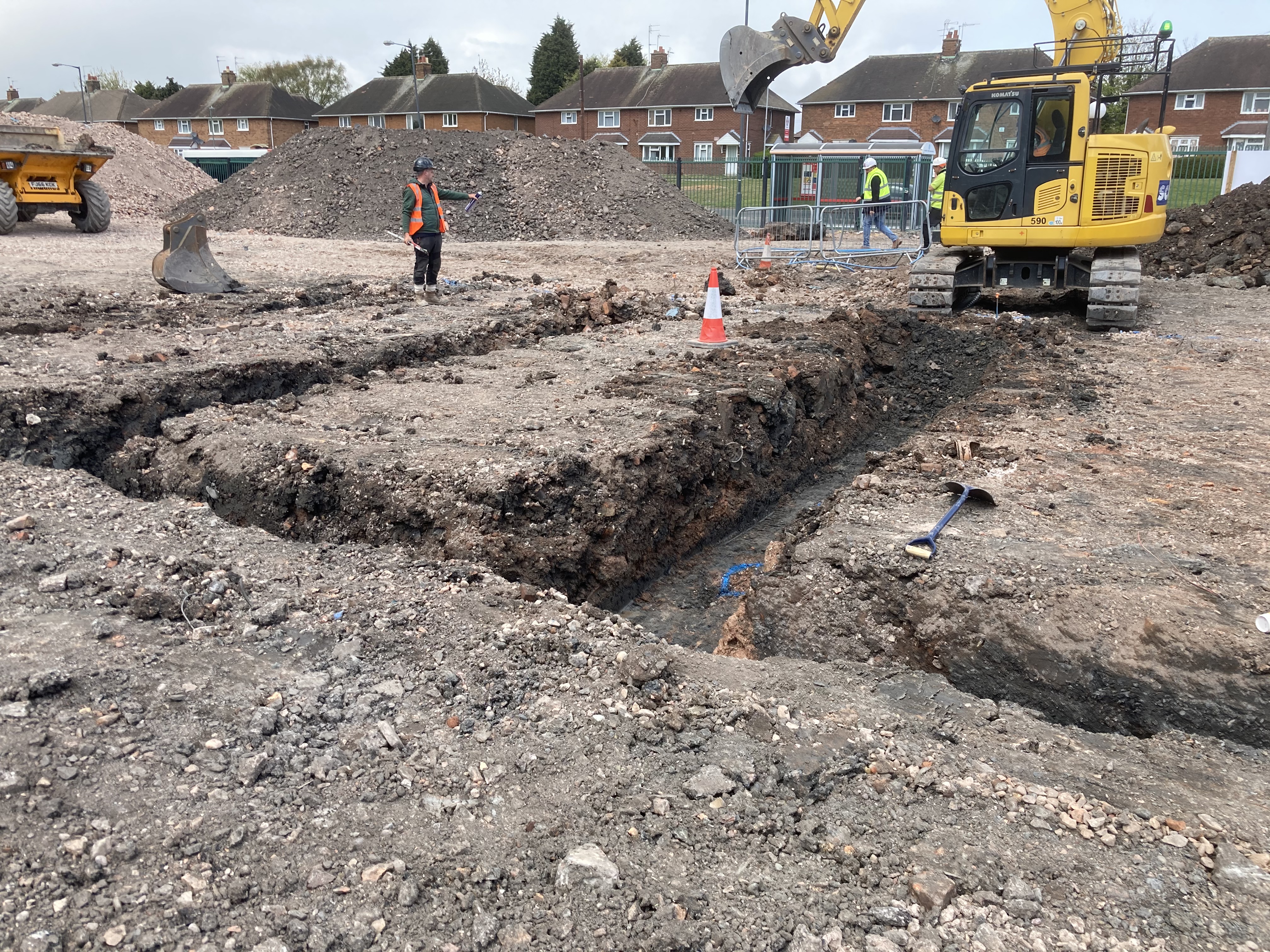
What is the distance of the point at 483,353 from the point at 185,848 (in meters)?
6.55

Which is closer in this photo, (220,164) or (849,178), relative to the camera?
(849,178)

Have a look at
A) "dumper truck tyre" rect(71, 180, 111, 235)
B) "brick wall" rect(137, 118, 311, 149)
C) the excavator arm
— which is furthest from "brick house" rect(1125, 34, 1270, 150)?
"brick wall" rect(137, 118, 311, 149)

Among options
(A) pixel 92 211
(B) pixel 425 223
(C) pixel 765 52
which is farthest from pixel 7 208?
(C) pixel 765 52

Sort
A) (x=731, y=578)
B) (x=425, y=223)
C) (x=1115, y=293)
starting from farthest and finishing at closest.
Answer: (x=425, y=223) → (x=1115, y=293) → (x=731, y=578)

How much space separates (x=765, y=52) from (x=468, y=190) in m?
11.0

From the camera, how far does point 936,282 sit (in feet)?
34.9

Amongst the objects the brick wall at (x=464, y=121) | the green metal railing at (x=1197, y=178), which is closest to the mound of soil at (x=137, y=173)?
the green metal railing at (x=1197, y=178)

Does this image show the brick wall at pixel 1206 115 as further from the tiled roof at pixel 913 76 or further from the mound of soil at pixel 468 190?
the mound of soil at pixel 468 190

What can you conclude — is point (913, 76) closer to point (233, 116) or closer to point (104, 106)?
point (233, 116)

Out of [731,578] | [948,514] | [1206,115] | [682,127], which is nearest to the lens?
[948,514]

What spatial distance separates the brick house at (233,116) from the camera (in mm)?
60812

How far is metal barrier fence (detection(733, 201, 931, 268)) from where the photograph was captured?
15.4 metres

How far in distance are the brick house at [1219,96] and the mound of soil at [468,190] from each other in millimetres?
32518

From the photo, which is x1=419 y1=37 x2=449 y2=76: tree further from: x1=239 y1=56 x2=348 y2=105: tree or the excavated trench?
the excavated trench
